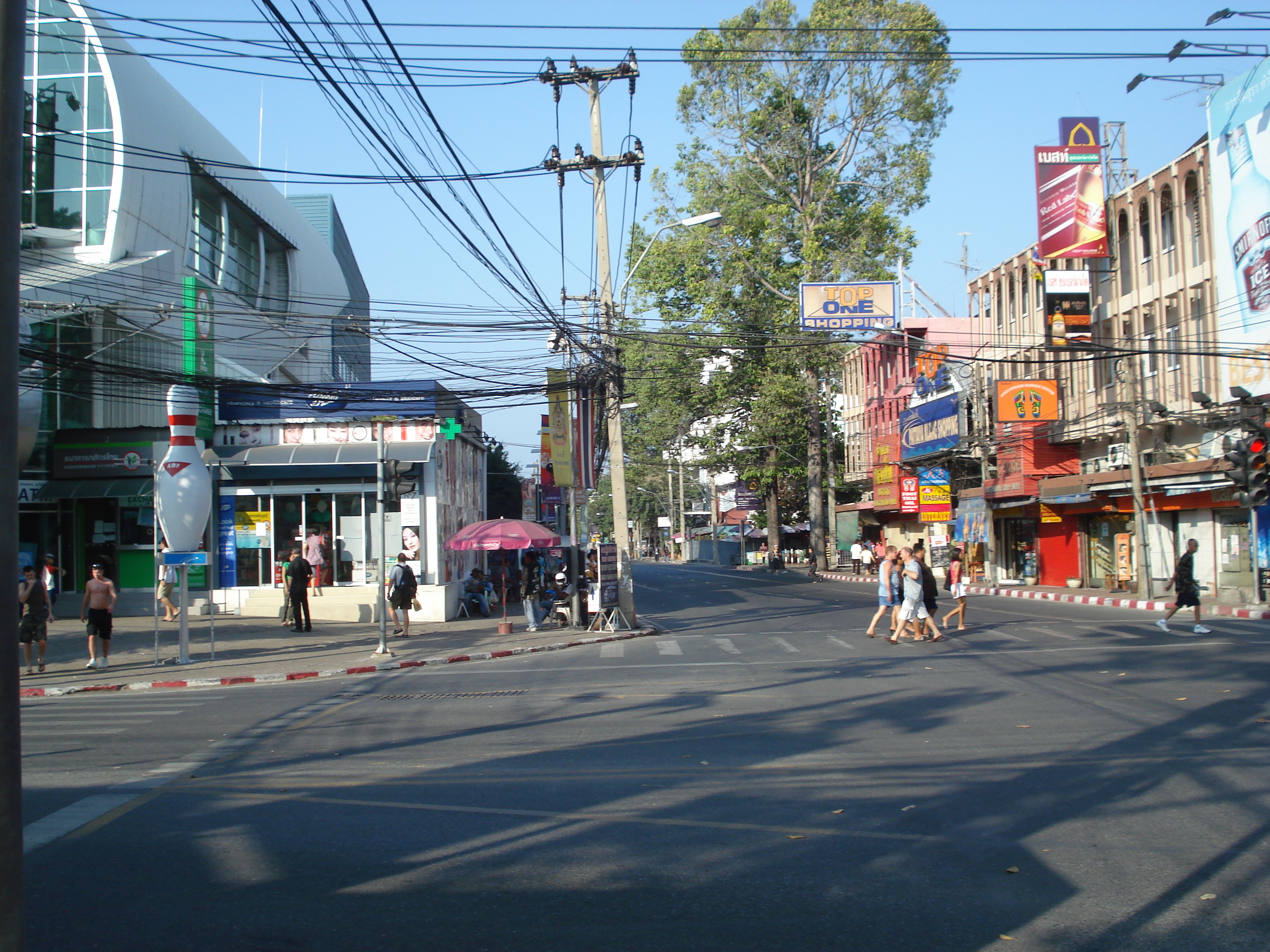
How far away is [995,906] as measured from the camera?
17.0 ft

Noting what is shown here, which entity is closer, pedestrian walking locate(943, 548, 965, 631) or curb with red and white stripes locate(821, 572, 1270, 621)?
pedestrian walking locate(943, 548, 965, 631)

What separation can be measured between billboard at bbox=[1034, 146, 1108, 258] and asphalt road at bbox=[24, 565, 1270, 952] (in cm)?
2047

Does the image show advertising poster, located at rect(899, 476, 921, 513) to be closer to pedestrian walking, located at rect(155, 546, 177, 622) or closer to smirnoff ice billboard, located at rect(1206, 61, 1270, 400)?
smirnoff ice billboard, located at rect(1206, 61, 1270, 400)

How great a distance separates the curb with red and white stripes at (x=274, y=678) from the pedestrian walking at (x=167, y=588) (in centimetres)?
310

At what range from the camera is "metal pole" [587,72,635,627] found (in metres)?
23.0

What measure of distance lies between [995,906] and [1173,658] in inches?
455

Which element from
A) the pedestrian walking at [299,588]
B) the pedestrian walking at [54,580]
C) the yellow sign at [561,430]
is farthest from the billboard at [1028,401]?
the pedestrian walking at [54,580]

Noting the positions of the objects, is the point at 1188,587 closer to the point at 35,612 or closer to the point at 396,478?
the point at 396,478

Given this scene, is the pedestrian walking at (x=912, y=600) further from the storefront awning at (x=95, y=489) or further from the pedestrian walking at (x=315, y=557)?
the storefront awning at (x=95, y=489)

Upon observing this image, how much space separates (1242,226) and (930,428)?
2084 cm

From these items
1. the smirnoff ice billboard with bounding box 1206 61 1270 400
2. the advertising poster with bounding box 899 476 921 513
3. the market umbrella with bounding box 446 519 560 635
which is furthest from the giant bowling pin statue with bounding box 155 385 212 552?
the advertising poster with bounding box 899 476 921 513

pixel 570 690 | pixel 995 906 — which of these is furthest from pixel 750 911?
pixel 570 690

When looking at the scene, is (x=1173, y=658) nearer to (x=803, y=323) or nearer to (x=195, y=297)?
(x=803, y=323)

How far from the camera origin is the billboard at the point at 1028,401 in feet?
112
